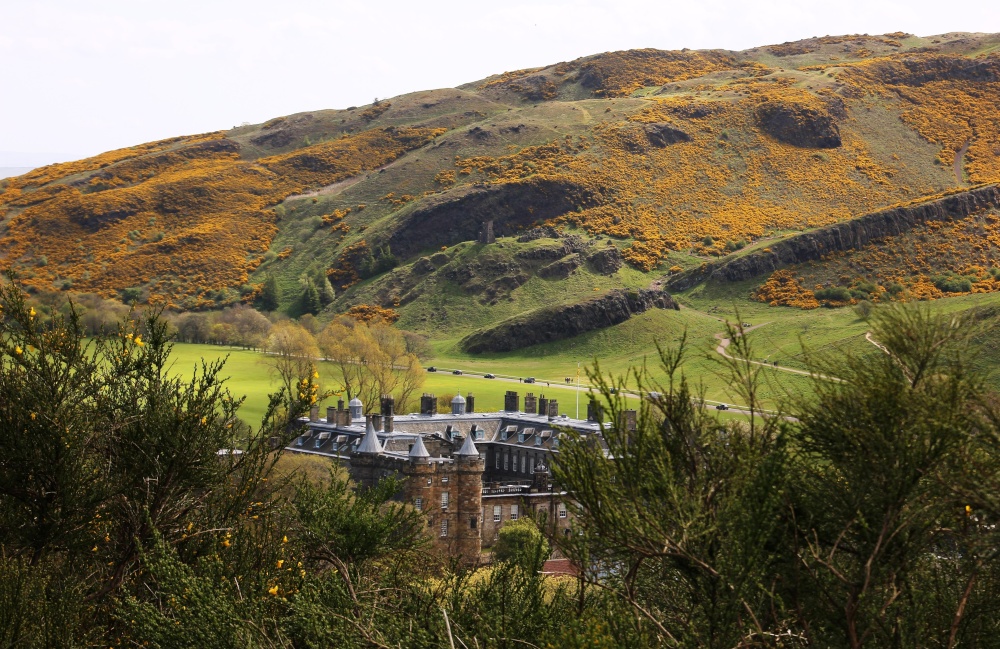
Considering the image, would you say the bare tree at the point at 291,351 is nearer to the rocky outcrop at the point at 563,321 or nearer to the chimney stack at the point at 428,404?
the chimney stack at the point at 428,404

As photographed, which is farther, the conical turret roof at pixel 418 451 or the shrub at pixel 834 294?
the shrub at pixel 834 294

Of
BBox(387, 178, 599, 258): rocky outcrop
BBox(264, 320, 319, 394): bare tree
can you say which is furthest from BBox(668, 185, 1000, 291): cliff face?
BBox(264, 320, 319, 394): bare tree

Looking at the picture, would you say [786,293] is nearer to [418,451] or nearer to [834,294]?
[834,294]

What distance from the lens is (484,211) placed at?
18238cm

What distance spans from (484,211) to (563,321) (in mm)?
43280

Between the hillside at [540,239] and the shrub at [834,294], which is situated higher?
the hillside at [540,239]

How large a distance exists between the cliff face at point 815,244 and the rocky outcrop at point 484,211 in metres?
31.5

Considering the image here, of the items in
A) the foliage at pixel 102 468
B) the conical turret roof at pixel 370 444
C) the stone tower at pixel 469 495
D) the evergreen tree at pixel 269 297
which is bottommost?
the stone tower at pixel 469 495

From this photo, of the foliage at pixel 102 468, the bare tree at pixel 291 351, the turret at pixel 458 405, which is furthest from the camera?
the bare tree at pixel 291 351

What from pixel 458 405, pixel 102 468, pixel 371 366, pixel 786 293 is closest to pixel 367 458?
pixel 458 405

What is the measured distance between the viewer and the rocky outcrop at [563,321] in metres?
143

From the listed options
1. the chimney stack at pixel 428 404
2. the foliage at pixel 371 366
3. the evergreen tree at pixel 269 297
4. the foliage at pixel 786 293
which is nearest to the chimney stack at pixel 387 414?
the chimney stack at pixel 428 404

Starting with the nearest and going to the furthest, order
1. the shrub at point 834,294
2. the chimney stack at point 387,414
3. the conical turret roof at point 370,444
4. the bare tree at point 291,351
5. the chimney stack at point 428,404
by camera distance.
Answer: the conical turret roof at point 370,444 < the chimney stack at point 387,414 < the chimney stack at point 428,404 < the bare tree at point 291,351 < the shrub at point 834,294

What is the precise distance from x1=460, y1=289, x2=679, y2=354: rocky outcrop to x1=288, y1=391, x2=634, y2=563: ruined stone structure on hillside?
4914cm
